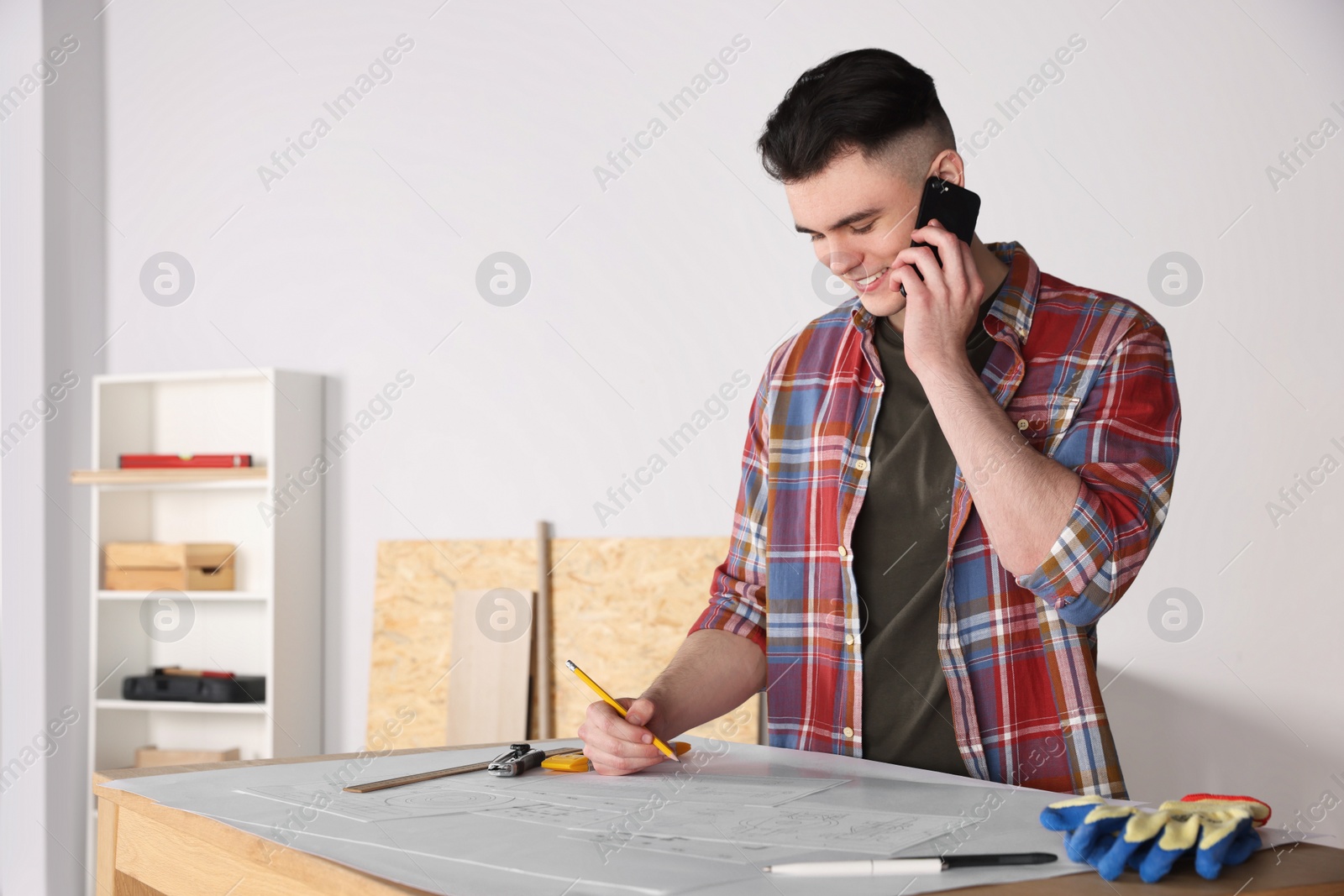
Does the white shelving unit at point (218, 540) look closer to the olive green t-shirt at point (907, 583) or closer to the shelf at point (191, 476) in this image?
the shelf at point (191, 476)

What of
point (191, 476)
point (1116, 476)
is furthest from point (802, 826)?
point (191, 476)

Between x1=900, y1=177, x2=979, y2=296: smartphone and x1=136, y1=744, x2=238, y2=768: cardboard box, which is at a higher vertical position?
x1=900, y1=177, x2=979, y2=296: smartphone

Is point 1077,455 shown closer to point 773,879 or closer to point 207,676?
point 773,879

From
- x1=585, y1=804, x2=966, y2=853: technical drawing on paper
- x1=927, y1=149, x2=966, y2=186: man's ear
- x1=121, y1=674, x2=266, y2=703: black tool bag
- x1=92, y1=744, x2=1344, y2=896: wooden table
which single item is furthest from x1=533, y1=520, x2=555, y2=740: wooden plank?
x1=585, y1=804, x2=966, y2=853: technical drawing on paper

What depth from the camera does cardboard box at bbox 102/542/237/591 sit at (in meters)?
3.99

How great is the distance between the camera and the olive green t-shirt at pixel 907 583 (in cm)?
149

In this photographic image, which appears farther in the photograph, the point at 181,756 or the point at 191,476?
the point at 181,756

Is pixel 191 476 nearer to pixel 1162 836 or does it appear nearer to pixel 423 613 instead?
pixel 423 613

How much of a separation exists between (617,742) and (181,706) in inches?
125

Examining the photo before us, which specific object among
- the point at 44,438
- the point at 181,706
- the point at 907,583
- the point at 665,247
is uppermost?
the point at 665,247

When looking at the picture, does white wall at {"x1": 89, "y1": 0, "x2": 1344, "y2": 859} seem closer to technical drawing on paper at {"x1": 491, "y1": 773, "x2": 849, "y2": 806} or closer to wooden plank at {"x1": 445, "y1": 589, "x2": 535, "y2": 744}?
wooden plank at {"x1": 445, "y1": 589, "x2": 535, "y2": 744}

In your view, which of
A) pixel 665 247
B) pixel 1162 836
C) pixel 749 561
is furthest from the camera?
pixel 665 247

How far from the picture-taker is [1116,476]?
4.37 ft

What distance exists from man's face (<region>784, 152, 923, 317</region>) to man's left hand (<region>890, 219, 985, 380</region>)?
2.4 inches
